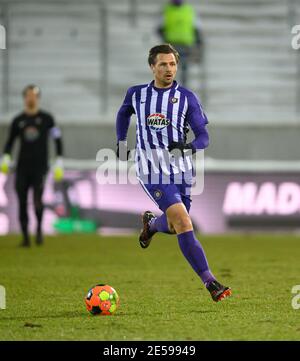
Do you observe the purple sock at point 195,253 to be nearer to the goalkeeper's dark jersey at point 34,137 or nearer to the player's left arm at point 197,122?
the player's left arm at point 197,122

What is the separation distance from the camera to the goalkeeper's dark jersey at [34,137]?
1378 cm

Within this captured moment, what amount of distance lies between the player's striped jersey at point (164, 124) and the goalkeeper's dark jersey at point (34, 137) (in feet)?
20.1

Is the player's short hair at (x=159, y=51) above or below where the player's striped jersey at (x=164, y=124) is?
above

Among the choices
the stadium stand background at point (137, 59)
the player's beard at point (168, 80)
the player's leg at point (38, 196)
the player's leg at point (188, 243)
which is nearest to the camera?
the player's leg at point (188, 243)

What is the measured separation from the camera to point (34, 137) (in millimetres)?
13883

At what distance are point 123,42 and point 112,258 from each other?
7.30 metres

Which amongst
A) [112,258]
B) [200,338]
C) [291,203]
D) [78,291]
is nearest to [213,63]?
[291,203]

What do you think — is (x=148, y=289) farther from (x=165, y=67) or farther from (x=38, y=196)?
(x=38, y=196)

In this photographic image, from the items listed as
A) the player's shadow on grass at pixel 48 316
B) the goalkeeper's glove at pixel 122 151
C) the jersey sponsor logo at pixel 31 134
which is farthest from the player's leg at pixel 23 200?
the player's shadow on grass at pixel 48 316

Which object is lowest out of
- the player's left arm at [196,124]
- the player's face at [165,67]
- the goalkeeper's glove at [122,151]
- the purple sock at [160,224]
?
the purple sock at [160,224]

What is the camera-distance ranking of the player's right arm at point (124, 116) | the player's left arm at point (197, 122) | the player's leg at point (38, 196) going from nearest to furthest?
the player's left arm at point (197, 122)
the player's right arm at point (124, 116)
the player's leg at point (38, 196)

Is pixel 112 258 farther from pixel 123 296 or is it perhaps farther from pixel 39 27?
pixel 39 27

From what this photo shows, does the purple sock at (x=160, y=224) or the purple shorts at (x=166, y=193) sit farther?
the purple sock at (x=160, y=224)

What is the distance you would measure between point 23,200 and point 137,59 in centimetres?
560
